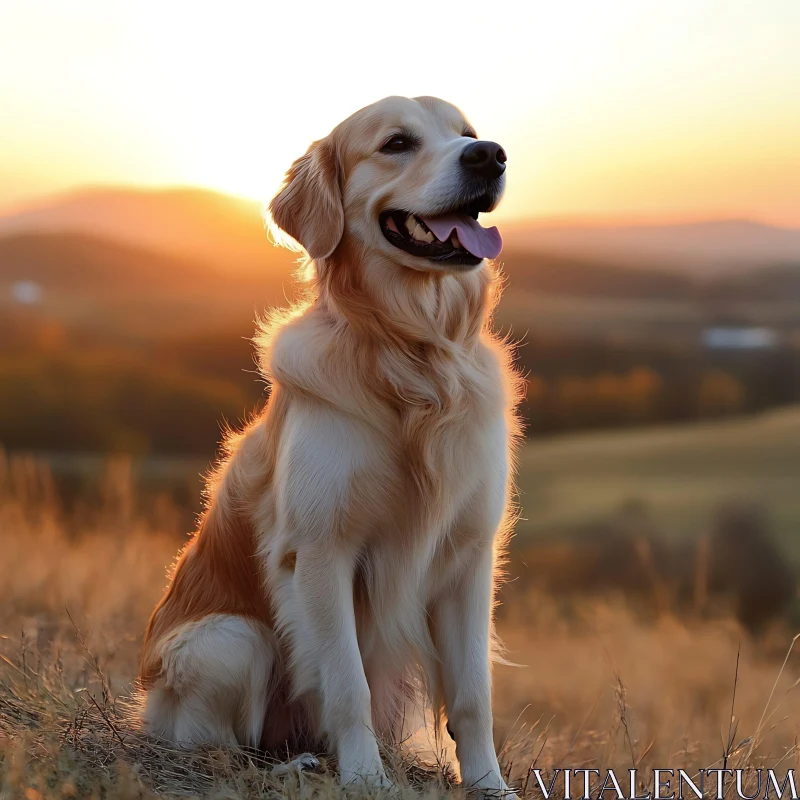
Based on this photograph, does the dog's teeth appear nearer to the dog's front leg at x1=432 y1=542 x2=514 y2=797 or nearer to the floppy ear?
the floppy ear

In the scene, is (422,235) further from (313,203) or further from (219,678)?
(219,678)

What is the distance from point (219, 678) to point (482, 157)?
72.8 inches

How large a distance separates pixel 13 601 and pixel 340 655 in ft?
10.1

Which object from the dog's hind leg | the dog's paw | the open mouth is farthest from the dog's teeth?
the dog's paw

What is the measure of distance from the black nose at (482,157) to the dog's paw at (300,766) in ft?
6.22

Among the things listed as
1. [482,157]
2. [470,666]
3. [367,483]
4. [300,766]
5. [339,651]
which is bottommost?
[300,766]

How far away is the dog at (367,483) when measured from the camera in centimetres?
285

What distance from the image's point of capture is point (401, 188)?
2926 mm

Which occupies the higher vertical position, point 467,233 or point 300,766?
point 467,233

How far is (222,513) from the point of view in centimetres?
321

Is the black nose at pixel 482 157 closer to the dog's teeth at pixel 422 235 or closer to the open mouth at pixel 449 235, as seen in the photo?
the open mouth at pixel 449 235

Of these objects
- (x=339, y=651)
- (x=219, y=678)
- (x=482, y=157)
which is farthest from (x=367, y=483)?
(x=482, y=157)

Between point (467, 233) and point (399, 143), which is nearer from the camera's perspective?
point (467, 233)

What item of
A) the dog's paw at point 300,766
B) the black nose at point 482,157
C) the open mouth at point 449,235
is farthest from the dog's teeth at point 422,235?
the dog's paw at point 300,766
